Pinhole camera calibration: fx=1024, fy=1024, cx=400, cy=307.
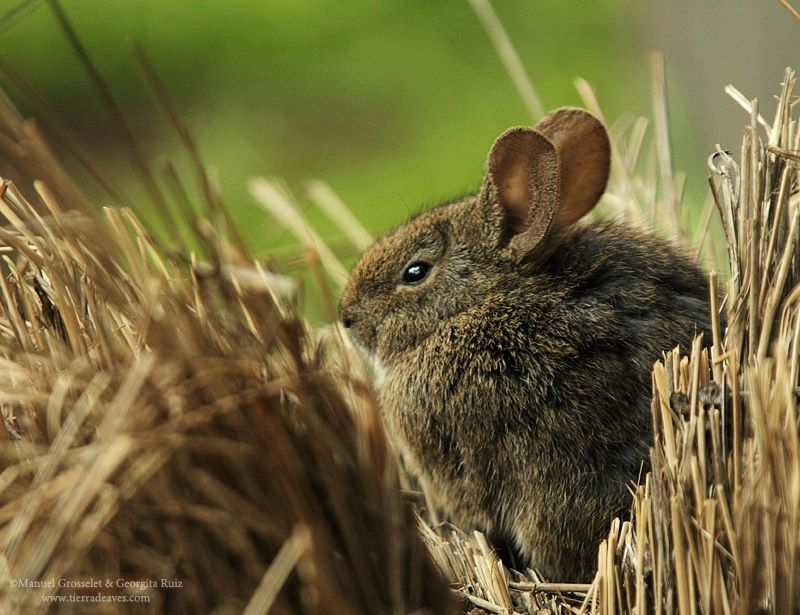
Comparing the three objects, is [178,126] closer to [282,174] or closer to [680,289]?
[680,289]

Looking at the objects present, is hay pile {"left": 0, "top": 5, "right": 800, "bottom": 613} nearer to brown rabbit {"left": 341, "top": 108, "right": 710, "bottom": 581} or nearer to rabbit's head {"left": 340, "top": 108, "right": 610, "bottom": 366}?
brown rabbit {"left": 341, "top": 108, "right": 710, "bottom": 581}

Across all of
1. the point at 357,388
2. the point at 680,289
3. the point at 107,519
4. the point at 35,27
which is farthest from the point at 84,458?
the point at 35,27

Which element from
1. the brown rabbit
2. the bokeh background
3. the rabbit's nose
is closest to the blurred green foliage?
the bokeh background

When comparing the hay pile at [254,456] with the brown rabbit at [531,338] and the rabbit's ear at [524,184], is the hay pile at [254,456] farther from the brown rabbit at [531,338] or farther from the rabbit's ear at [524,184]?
the rabbit's ear at [524,184]

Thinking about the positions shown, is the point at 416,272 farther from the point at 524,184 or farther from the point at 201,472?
the point at 201,472

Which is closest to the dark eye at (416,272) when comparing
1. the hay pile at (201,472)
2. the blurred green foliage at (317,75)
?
the hay pile at (201,472)

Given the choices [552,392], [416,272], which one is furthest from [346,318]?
[552,392]
